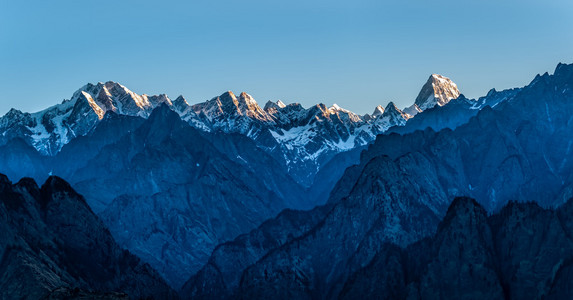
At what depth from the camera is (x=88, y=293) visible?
584ft

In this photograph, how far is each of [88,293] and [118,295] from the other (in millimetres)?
5792

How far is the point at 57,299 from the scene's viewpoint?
175m

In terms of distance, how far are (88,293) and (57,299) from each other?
19.3 feet

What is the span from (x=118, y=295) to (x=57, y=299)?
10806 mm

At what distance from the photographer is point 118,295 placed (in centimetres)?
17688
